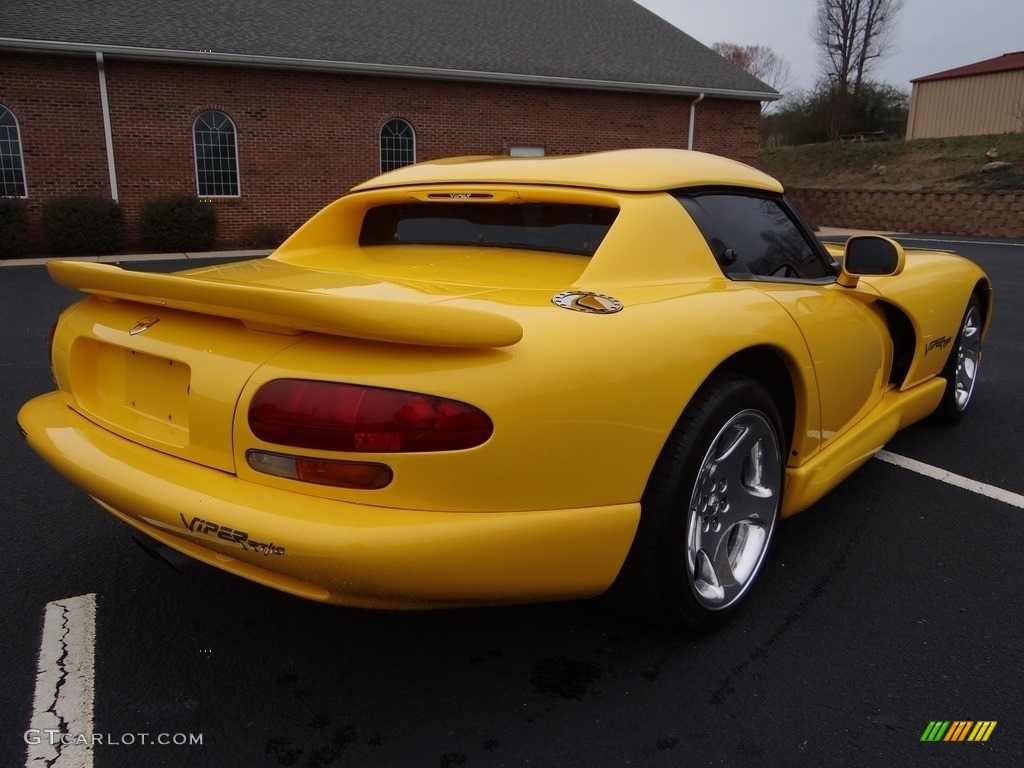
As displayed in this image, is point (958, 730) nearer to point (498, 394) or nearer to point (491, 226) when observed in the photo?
point (498, 394)

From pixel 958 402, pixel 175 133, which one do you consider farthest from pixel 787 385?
pixel 175 133

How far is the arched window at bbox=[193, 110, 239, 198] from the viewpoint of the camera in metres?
15.8

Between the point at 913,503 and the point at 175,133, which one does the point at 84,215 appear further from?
the point at 913,503

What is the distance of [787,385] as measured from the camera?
2.67m

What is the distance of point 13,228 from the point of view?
13531 mm

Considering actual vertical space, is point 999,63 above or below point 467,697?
→ above

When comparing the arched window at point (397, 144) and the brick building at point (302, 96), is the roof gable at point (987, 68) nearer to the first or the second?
the brick building at point (302, 96)

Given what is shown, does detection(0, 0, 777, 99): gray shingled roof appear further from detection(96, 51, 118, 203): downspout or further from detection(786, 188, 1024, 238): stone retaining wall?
detection(786, 188, 1024, 238): stone retaining wall

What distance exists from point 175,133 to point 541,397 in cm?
1606

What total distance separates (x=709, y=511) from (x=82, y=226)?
14722 millimetres

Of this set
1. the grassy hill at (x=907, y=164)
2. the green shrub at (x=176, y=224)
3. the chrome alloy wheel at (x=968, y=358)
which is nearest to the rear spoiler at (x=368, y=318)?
the chrome alloy wheel at (x=968, y=358)

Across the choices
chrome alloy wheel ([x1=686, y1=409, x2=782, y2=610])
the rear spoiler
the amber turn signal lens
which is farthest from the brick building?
chrome alloy wheel ([x1=686, y1=409, x2=782, y2=610])

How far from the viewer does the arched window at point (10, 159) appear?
14.4m

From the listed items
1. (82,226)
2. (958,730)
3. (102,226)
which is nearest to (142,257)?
(102,226)
